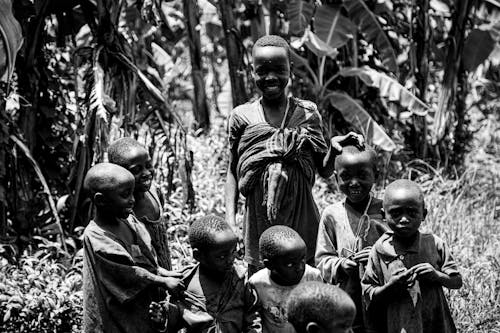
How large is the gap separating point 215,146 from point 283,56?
4.71 m

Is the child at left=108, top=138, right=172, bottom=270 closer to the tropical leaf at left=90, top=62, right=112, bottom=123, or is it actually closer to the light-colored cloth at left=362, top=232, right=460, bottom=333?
the light-colored cloth at left=362, top=232, right=460, bottom=333

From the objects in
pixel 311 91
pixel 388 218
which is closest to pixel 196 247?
pixel 388 218

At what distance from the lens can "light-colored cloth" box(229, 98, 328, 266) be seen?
569 cm

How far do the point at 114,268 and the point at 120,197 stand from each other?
369 mm

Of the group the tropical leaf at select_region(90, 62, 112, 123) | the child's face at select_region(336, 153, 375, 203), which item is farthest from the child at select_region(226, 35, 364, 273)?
the tropical leaf at select_region(90, 62, 112, 123)

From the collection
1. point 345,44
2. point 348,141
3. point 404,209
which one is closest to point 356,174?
point 348,141

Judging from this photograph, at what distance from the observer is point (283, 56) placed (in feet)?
18.3

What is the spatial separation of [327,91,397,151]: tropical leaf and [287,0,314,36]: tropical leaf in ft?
2.67

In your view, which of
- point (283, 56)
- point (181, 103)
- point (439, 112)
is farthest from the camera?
point (181, 103)

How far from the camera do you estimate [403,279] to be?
4.80 meters

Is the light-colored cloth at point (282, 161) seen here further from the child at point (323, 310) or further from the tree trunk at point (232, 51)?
the tree trunk at point (232, 51)

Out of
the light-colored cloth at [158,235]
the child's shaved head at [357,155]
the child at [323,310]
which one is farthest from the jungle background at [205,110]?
the child at [323,310]

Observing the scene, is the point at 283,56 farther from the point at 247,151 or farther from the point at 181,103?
the point at 181,103

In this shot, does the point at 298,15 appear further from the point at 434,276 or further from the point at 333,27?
the point at 434,276
